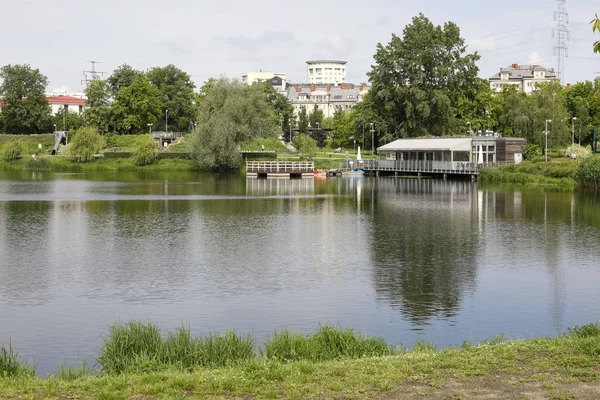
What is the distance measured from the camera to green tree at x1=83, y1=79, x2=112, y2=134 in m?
110

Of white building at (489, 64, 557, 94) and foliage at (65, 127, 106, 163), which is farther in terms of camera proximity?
white building at (489, 64, 557, 94)

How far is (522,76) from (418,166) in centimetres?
11601

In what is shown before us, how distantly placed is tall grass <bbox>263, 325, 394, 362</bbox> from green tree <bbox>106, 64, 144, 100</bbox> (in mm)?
104409

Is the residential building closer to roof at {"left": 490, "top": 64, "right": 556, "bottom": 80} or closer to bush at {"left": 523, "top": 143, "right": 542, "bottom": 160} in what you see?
roof at {"left": 490, "top": 64, "right": 556, "bottom": 80}

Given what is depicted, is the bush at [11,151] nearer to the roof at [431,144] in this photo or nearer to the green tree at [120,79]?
the green tree at [120,79]

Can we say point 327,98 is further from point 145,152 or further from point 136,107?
point 145,152

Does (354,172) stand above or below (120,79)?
below

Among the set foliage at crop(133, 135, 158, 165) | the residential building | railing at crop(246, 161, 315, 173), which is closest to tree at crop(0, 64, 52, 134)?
foliage at crop(133, 135, 158, 165)

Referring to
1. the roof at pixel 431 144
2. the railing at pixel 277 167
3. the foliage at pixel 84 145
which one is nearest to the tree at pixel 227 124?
the railing at pixel 277 167

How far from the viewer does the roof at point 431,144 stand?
75875 millimetres

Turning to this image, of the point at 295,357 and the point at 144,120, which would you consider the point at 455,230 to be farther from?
the point at 144,120

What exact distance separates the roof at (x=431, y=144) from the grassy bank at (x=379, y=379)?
6480 centimetres

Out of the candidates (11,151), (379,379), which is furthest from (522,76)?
(379,379)

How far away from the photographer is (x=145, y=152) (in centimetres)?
9350
